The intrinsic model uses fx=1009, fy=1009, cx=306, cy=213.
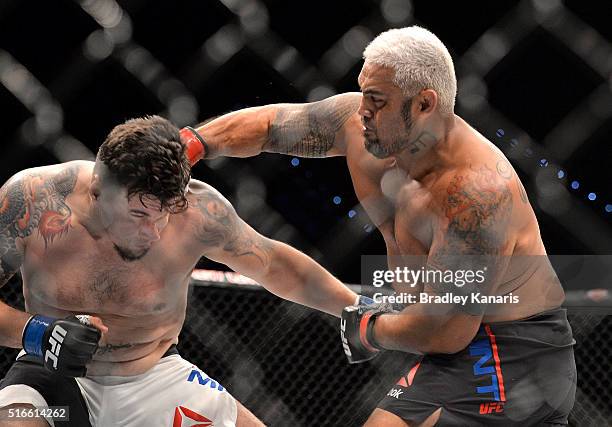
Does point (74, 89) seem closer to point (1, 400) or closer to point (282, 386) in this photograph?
point (282, 386)

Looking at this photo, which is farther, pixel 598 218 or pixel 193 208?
pixel 598 218

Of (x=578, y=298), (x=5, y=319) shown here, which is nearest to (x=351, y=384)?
(x=578, y=298)

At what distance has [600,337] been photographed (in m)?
3.08

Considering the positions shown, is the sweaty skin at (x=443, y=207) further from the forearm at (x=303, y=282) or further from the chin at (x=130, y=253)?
the chin at (x=130, y=253)

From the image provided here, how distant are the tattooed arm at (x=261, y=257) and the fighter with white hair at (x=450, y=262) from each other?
14 cm

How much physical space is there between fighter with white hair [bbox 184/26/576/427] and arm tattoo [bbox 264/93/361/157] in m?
0.10

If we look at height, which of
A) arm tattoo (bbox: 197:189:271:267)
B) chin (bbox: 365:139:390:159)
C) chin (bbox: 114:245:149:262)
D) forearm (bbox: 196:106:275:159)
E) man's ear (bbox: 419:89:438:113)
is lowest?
chin (bbox: 114:245:149:262)

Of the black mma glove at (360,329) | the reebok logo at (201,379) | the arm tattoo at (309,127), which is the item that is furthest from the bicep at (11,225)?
the black mma glove at (360,329)

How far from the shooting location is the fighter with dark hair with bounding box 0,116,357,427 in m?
2.02

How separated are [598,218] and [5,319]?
215 centimetres

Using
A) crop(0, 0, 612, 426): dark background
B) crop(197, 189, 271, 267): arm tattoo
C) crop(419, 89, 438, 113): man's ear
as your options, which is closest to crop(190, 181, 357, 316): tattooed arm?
crop(197, 189, 271, 267): arm tattoo

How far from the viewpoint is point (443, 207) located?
205 cm

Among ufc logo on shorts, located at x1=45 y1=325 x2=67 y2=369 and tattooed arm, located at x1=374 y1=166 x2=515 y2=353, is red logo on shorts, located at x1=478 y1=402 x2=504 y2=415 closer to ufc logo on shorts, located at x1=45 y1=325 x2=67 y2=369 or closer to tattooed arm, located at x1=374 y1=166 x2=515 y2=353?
tattooed arm, located at x1=374 y1=166 x2=515 y2=353

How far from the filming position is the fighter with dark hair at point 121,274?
2.02 metres
